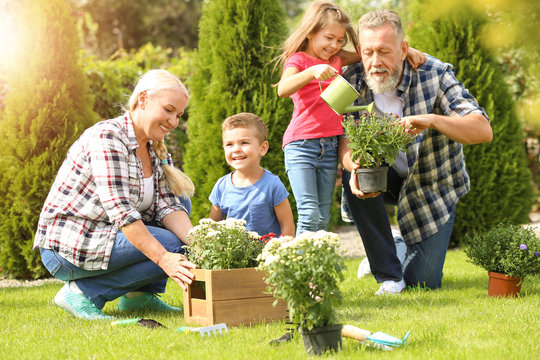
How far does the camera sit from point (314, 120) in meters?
3.83

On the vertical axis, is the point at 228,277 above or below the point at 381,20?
below

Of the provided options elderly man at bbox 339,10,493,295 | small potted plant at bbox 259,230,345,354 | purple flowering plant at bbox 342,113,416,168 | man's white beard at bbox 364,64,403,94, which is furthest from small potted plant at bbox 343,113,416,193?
small potted plant at bbox 259,230,345,354

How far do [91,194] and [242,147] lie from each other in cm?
101

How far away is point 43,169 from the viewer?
5.22 meters

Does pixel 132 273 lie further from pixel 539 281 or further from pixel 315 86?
pixel 539 281

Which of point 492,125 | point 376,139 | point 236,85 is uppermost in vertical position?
point 236,85

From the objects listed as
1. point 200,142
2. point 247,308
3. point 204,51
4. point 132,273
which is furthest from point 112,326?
point 204,51

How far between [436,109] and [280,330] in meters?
2.03

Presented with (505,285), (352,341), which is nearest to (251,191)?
(352,341)

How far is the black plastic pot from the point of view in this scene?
7.44 feet

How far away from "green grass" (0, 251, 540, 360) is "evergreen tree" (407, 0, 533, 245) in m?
2.55

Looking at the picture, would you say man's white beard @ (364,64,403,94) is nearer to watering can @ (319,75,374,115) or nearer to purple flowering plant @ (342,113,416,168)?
watering can @ (319,75,374,115)

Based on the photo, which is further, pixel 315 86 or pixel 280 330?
pixel 315 86

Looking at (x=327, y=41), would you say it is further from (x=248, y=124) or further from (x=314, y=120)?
(x=248, y=124)
